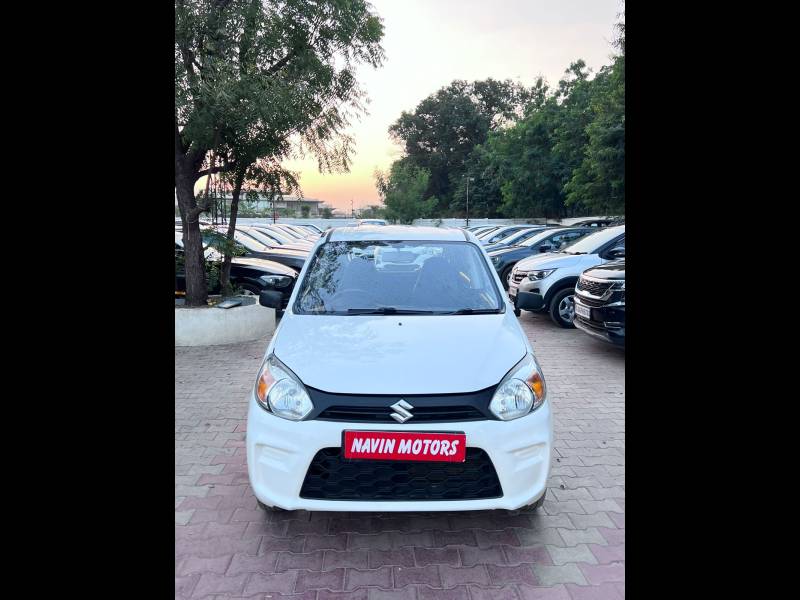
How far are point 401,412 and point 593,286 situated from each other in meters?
4.77

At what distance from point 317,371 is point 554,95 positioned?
32929 mm

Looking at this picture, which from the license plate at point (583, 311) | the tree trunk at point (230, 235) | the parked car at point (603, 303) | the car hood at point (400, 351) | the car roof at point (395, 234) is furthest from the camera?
the tree trunk at point (230, 235)

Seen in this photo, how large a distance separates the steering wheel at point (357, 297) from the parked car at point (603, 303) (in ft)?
11.7

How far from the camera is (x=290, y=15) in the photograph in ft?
22.2

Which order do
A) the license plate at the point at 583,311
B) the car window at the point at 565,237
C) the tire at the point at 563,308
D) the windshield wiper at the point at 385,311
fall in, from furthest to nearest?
1. the car window at the point at 565,237
2. the tire at the point at 563,308
3. the license plate at the point at 583,311
4. the windshield wiper at the point at 385,311

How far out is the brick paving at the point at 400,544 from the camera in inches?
93.6

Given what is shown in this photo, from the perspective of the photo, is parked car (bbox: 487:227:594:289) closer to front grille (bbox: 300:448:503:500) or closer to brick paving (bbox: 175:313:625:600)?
brick paving (bbox: 175:313:625:600)

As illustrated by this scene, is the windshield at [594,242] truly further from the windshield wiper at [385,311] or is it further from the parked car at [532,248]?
the windshield wiper at [385,311]

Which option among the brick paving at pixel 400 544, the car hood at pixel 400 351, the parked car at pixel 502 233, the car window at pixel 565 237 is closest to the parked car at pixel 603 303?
the brick paving at pixel 400 544

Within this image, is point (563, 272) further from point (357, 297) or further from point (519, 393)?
point (519, 393)
